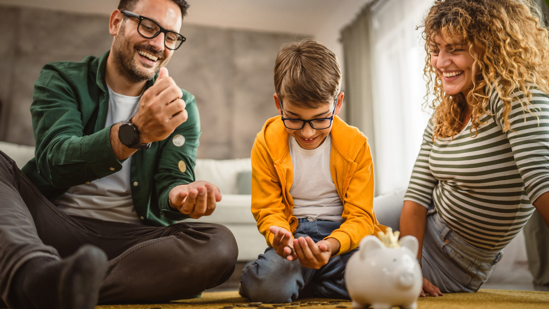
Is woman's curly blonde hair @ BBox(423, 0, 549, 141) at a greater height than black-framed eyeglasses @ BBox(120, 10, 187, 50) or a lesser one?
lesser

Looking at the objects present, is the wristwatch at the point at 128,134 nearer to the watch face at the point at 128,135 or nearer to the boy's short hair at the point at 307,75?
the watch face at the point at 128,135

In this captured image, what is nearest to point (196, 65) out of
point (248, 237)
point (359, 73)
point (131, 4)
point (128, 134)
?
point (359, 73)

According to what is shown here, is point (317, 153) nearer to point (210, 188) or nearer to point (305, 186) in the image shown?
point (305, 186)

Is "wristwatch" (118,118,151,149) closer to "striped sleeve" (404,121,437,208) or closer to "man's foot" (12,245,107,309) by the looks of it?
"man's foot" (12,245,107,309)

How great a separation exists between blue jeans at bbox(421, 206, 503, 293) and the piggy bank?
0.68 meters

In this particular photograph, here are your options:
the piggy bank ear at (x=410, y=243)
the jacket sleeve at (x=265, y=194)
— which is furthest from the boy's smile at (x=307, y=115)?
the piggy bank ear at (x=410, y=243)

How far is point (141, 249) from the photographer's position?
Result: 1.06 m

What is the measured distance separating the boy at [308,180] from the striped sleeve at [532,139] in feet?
1.34

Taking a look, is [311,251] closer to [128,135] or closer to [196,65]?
[128,135]

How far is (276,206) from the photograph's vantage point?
48.0 inches

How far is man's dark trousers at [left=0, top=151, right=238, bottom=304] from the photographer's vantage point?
40.9 inches

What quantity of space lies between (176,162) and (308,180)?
0.50 meters

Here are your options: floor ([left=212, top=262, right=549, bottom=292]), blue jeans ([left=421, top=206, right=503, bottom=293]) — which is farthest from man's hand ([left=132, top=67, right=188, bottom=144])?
floor ([left=212, top=262, right=549, bottom=292])

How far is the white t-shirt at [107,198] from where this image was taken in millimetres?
1330
